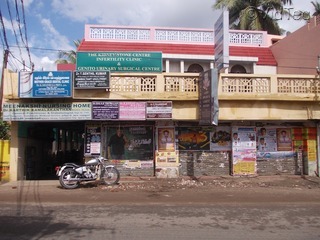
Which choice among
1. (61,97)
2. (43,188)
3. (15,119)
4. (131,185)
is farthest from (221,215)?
(15,119)

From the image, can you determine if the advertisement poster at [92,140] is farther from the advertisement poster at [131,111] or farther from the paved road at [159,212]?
the paved road at [159,212]

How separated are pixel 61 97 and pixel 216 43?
21.7 ft

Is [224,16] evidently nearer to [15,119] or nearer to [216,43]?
[216,43]

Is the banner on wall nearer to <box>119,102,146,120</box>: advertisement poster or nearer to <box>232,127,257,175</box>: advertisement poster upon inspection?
<box>232,127,257,175</box>: advertisement poster

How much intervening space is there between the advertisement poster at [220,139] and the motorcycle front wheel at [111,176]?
177 inches

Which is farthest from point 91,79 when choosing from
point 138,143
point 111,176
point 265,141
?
point 265,141

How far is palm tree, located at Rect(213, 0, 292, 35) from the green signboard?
41.4 ft

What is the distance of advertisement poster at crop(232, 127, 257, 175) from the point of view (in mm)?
16375

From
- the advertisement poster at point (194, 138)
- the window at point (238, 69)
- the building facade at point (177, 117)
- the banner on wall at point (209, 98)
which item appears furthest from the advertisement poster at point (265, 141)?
the window at point (238, 69)

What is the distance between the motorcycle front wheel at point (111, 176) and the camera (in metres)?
14.1

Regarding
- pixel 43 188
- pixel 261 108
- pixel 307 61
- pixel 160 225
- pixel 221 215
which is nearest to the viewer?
pixel 160 225

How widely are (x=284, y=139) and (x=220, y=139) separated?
9.36ft

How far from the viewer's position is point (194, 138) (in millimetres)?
16406

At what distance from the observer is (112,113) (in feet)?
49.5
